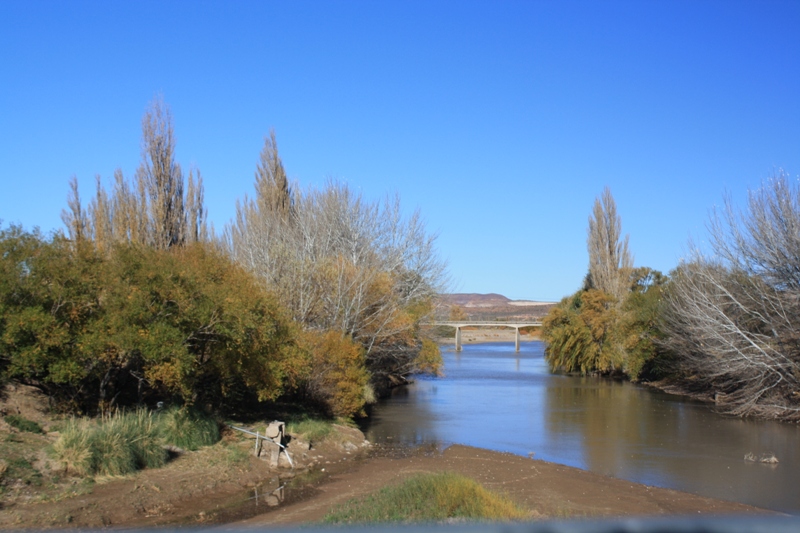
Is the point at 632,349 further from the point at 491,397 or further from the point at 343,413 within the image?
the point at 343,413

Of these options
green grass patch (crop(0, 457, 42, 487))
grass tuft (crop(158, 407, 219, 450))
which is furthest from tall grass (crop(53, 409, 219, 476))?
green grass patch (crop(0, 457, 42, 487))

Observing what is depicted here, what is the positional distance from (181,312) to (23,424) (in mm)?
3919

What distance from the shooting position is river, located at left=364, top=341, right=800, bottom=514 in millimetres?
17438

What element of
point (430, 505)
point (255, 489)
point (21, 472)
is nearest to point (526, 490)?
point (430, 505)

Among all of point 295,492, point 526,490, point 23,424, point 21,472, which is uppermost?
point 23,424

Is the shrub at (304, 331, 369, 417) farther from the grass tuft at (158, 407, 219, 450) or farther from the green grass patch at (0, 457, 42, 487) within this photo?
the green grass patch at (0, 457, 42, 487)

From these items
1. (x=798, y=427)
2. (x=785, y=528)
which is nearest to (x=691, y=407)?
(x=798, y=427)

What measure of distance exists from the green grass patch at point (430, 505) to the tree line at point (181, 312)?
5.69 m

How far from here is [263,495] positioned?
1491cm

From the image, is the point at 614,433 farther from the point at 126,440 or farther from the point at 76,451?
the point at 76,451

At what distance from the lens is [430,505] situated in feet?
36.3

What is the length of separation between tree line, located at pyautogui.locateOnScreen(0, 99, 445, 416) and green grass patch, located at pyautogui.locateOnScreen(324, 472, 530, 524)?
5.69m

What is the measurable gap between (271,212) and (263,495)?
1066 inches

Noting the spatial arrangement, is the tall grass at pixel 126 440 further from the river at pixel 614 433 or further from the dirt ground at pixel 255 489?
the river at pixel 614 433
